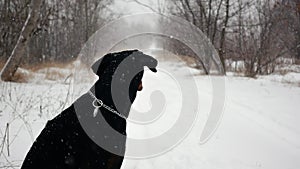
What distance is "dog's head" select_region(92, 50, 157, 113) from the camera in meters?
2.53

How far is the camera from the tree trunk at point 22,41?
29.9 ft

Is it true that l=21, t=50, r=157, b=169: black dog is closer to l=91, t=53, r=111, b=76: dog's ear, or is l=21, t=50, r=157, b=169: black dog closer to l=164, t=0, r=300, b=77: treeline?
l=91, t=53, r=111, b=76: dog's ear

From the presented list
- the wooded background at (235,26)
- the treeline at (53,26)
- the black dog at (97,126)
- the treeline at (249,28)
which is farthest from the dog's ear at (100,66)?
the treeline at (249,28)

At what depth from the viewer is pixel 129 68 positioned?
2.67 m

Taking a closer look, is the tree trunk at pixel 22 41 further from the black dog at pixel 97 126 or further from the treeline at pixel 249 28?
the treeline at pixel 249 28

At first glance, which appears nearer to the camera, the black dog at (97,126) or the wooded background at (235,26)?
the black dog at (97,126)

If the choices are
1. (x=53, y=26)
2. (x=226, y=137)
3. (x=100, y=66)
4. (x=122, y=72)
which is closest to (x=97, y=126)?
(x=122, y=72)

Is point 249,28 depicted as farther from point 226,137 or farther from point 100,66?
point 100,66

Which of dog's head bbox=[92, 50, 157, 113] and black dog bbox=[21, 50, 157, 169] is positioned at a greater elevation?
dog's head bbox=[92, 50, 157, 113]

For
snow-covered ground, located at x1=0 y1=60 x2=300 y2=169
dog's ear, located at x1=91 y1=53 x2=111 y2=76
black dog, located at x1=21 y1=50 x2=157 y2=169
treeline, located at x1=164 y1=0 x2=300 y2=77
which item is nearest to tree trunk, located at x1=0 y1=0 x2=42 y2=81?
snow-covered ground, located at x1=0 y1=60 x2=300 y2=169

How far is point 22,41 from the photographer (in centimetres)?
930

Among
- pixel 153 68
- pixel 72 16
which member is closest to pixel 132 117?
pixel 153 68

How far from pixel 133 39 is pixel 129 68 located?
33.4ft

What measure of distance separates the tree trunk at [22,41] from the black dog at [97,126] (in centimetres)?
742
